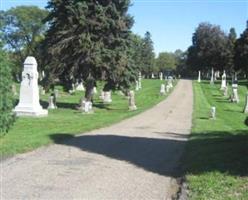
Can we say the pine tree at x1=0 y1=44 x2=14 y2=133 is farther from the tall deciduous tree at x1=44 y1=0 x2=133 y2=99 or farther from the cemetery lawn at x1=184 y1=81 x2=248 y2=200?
the tall deciduous tree at x1=44 y1=0 x2=133 y2=99

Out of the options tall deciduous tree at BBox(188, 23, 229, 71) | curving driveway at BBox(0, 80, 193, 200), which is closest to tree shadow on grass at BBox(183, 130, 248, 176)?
curving driveway at BBox(0, 80, 193, 200)

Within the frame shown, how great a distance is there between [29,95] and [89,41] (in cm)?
676

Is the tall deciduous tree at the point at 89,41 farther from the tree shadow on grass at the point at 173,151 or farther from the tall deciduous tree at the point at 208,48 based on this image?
the tall deciduous tree at the point at 208,48

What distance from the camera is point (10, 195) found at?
8.80 metres

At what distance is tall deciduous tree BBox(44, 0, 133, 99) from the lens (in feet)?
105

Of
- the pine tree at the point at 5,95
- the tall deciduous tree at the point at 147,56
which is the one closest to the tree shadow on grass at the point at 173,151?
the pine tree at the point at 5,95

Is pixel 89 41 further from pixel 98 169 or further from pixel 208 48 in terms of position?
pixel 208 48

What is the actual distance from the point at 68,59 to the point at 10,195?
2448 centimetres

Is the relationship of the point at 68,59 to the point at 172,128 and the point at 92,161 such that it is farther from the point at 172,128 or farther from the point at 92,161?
the point at 92,161

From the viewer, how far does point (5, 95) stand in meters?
13.3

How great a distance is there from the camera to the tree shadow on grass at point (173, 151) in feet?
37.7

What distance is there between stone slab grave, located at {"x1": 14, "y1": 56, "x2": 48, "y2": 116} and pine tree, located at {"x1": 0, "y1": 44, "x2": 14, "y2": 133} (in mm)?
12393

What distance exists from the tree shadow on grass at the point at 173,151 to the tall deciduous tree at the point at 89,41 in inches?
557

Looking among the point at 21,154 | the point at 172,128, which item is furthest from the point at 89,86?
the point at 21,154
